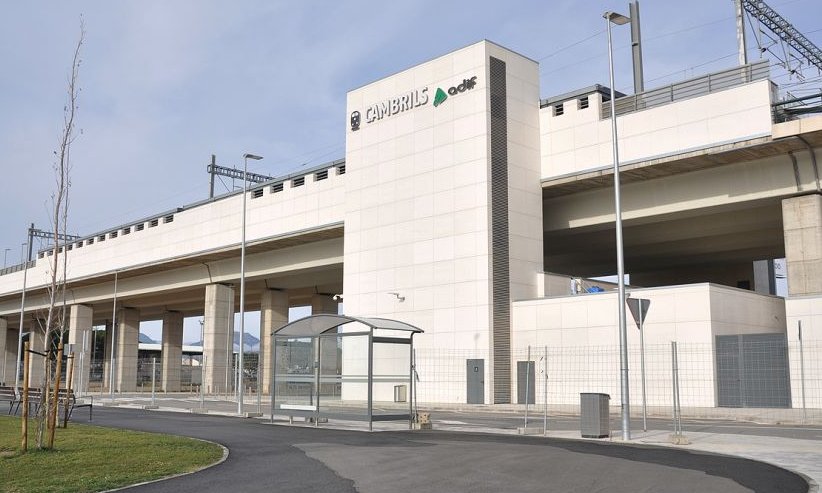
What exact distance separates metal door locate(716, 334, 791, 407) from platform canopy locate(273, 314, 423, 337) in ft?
42.1

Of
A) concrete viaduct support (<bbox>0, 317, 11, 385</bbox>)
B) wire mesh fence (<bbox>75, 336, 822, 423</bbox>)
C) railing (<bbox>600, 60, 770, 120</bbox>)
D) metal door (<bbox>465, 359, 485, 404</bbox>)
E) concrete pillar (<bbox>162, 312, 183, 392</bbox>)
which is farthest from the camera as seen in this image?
concrete viaduct support (<bbox>0, 317, 11, 385</bbox>)

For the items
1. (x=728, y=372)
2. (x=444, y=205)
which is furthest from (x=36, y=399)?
(x=728, y=372)

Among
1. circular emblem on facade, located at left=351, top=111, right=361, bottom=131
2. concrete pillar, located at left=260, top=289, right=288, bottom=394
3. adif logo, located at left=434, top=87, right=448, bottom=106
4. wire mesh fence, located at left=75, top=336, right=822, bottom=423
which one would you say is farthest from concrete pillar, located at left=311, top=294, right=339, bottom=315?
adif logo, located at left=434, top=87, right=448, bottom=106

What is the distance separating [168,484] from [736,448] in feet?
34.7

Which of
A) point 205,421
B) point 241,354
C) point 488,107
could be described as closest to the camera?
point 205,421

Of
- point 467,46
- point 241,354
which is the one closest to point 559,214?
point 467,46

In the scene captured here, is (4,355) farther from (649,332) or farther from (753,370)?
(753,370)

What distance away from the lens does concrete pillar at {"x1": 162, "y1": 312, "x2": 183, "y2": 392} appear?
236ft

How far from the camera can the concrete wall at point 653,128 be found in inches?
1214

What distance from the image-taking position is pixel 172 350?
76.6 meters

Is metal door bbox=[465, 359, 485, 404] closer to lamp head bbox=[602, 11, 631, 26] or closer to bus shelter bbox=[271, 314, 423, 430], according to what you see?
bus shelter bbox=[271, 314, 423, 430]

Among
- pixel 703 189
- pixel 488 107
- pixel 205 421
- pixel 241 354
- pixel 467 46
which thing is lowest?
pixel 205 421

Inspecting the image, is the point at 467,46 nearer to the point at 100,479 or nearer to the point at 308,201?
the point at 308,201

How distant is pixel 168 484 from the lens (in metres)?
10.6
